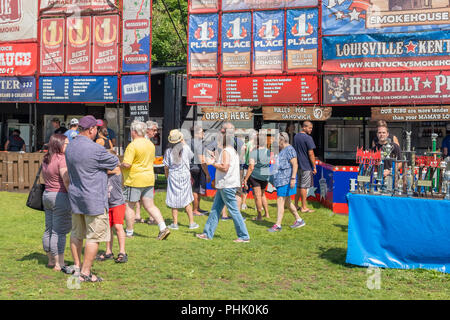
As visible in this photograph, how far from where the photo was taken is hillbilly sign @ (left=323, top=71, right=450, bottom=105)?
1424 cm

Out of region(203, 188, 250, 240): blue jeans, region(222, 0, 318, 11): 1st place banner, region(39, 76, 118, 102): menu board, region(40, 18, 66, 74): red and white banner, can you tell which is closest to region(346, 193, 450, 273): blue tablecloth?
region(203, 188, 250, 240): blue jeans

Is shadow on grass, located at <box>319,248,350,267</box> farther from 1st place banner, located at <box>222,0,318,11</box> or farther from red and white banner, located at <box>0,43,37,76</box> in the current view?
red and white banner, located at <box>0,43,37,76</box>

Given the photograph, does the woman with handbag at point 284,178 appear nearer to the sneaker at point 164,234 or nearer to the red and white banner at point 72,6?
the sneaker at point 164,234

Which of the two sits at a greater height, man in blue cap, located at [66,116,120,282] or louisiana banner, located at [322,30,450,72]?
louisiana banner, located at [322,30,450,72]

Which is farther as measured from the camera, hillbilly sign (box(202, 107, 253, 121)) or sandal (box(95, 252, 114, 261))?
hillbilly sign (box(202, 107, 253, 121))

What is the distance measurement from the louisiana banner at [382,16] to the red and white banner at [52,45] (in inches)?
341

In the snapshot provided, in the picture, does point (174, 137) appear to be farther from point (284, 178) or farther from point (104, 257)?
point (104, 257)

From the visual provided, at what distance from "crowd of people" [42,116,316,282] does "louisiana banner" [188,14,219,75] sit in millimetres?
5141

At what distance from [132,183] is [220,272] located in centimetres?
249

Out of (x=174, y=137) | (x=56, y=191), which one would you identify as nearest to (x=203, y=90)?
(x=174, y=137)

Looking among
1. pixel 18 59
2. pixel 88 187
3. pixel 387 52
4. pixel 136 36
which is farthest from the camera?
pixel 18 59

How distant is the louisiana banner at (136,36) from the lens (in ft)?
53.9

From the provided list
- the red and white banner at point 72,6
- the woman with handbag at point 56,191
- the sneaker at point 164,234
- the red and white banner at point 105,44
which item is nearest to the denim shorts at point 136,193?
the sneaker at point 164,234

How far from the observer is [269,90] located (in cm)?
1551
